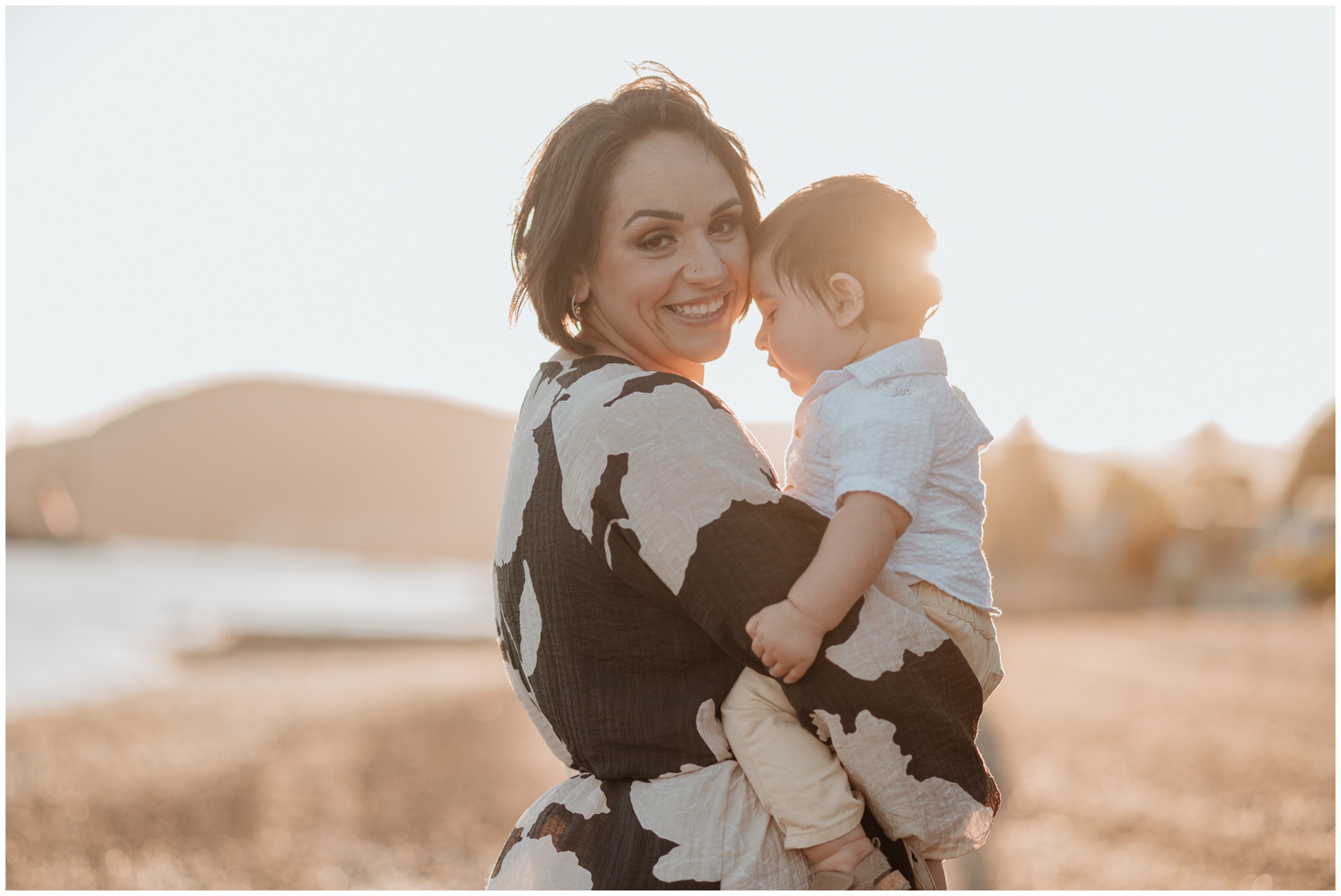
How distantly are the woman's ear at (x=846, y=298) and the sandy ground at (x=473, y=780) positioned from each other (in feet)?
22.8

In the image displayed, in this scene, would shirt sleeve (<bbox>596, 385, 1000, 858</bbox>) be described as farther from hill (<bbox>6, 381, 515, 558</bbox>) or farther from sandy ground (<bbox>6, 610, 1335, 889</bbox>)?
hill (<bbox>6, 381, 515, 558</bbox>)

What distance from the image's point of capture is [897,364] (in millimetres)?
1810

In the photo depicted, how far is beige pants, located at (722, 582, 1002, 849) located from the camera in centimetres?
158

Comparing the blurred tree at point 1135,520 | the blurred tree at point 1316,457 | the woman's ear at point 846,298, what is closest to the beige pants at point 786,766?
the woman's ear at point 846,298

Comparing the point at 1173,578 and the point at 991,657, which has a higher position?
the point at 991,657

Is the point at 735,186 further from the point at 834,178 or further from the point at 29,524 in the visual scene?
the point at 29,524

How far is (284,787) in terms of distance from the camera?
11.2m

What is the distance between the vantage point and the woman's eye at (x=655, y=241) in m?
1.99

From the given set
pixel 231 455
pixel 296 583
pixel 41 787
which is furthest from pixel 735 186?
pixel 231 455

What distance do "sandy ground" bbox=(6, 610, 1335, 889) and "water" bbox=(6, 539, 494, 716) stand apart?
134 inches

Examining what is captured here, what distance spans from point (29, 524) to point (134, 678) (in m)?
75.3

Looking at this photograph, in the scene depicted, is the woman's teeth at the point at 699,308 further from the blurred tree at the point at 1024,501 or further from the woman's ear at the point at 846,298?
the blurred tree at the point at 1024,501

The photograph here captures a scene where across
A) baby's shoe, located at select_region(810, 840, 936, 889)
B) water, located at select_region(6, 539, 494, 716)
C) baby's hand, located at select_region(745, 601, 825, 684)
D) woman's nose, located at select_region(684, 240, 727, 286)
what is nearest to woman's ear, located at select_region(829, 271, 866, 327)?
woman's nose, located at select_region(684, 240, 727, 286)

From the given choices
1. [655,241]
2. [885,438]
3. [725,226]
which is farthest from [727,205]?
[885,438]
